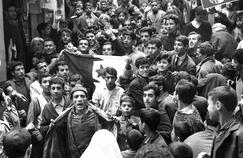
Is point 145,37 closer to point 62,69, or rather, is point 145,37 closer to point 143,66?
point 62,69

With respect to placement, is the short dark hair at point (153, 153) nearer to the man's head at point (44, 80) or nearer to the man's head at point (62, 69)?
the man's head at point (44, 80)

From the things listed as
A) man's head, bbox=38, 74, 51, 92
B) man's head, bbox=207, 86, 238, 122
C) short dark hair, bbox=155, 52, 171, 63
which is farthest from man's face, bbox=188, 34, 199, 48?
man's head, bbox=207, 86, 238, 122

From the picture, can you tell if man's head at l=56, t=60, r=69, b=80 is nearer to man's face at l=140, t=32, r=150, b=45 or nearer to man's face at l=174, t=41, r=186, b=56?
man's face at l=174, t=41, r=186, b=56

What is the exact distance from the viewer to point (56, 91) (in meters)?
7.96

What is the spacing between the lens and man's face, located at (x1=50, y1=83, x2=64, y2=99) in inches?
313

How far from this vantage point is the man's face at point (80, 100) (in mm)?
7379

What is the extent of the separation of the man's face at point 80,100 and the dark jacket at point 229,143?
279 cm

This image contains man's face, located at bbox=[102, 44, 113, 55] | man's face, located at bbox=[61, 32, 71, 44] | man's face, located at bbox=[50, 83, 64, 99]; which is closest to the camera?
man's face, located at bbox=[50, 83, 64, 99]

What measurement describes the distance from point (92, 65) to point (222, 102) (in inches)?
218

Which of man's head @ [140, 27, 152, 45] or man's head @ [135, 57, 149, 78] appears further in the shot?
man's head @ [140, 27, 152, 45]

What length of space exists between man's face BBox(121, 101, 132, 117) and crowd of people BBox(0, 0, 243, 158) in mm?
13

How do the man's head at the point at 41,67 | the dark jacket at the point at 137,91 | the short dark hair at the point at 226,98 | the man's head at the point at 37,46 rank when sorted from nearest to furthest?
the short dark hair at the point at 226,98 < the dark jacket at the point at 137,91 < the man's head at the point at 41,67 < the man's head at the point at 37,46

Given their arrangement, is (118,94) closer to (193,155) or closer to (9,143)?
(193,155)

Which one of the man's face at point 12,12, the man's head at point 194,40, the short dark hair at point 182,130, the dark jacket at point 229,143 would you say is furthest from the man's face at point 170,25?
the dark jacket at point 229,143
